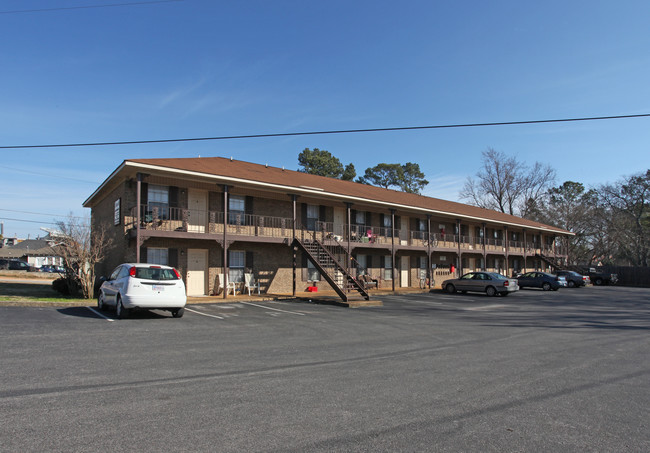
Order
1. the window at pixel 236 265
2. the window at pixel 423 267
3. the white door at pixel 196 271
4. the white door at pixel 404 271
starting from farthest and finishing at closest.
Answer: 1. the window at pixel 423 267
2. the white door at pixel 404 271
3. the window at pixel 236 265
4. the white door at pixel 196 271

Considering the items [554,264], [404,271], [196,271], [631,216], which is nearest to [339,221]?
[404,271]

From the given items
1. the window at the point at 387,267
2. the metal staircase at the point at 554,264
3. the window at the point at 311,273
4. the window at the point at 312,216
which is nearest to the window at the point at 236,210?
the window at the point at 312,216

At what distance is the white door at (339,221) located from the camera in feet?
84.5

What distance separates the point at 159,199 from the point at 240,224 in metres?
3.84

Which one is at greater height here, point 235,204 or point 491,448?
point 235,204

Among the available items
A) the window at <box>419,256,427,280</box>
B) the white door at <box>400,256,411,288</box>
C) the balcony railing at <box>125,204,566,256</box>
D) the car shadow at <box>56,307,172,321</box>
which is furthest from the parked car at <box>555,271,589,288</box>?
the car shadow at <box>56,307,172,321</box>

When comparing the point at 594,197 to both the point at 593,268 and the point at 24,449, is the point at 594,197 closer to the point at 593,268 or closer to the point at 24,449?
the point at 593,268

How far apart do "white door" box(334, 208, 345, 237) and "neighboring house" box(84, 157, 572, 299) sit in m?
0.06

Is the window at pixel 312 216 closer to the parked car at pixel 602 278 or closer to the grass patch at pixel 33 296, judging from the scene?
the grass patch at pixel 33 296

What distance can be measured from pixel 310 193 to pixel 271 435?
1790 cm

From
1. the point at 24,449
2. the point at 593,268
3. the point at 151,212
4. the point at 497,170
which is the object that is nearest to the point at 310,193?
the point at 151,212

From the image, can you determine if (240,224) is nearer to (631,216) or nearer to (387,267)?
(387,267)

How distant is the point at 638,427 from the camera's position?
4.48 meters

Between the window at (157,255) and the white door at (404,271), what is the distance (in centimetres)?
1657
